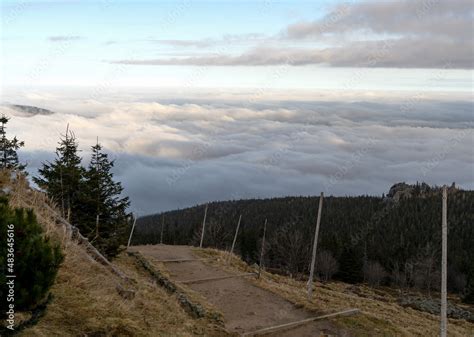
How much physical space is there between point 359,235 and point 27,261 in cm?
12259

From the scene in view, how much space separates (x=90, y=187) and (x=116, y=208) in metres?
2.03

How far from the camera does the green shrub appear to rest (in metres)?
6.73

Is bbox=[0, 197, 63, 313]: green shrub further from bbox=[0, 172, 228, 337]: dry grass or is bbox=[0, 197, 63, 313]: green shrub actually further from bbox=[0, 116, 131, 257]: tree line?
bbox=[0, 116, 131, 257]: tree line

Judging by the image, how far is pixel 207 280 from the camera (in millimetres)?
25797

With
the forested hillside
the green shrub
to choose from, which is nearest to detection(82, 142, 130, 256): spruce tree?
the green shrub

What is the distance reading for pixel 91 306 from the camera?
10750 millimetres

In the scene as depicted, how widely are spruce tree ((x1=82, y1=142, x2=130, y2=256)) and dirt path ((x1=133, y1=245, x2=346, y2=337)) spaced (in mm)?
4134

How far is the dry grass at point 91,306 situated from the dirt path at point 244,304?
2.47 m

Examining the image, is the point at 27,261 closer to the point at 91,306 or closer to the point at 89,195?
the point at 91,306

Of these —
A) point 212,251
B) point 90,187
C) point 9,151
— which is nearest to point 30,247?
point 90,187

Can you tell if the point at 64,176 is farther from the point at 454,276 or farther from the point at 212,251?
the point at 454,276

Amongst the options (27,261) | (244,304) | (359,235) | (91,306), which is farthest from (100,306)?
(359,235)

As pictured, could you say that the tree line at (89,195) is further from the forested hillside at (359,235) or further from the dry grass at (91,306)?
the forested hillside at (359,235)

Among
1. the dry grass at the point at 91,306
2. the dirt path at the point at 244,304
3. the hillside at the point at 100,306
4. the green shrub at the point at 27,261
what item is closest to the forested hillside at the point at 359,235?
the dirt path at the point at 244,304
